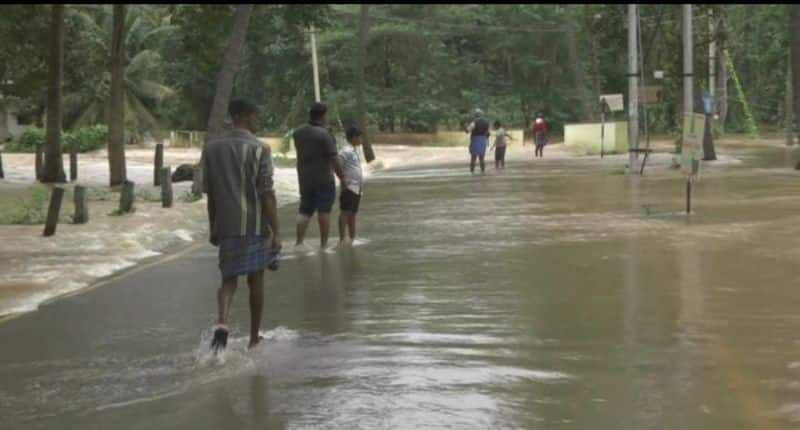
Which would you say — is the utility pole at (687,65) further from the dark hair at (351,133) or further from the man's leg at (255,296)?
the man's leg at (255,296)

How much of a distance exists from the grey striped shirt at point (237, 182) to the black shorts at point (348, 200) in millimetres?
6065

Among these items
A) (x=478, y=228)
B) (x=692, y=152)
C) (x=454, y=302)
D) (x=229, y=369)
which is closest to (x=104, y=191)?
(x=478, y=228)

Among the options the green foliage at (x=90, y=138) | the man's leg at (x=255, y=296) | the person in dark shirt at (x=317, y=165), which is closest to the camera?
the man's leg at (x=255, y=296)

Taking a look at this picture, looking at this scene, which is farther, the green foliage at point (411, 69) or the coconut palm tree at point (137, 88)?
the green foliage at point (411, 69)

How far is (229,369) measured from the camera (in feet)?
22.1

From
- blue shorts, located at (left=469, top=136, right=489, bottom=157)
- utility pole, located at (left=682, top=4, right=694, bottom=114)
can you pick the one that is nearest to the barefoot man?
utility pole, located at (left=682, top=4, right=694, bottom=114)

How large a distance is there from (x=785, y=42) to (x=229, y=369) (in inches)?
2160

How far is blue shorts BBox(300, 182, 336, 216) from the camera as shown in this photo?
12547mm

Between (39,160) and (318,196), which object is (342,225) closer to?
(318,196)

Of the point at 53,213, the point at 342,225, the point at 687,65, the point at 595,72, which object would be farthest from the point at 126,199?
the point at 595,72

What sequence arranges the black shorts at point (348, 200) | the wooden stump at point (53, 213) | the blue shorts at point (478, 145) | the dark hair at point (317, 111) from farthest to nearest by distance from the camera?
the blue shorts at point (478, 145), the wooden stump at point (53, 213), the black shorts at point (348, 200), the dark hair at point (317, 111)

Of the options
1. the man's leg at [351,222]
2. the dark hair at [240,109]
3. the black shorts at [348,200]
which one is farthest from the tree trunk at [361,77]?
the dark hair at [240,109]

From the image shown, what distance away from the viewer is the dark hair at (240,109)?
23.5 feet

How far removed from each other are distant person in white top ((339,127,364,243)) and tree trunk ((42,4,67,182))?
13.6 m
